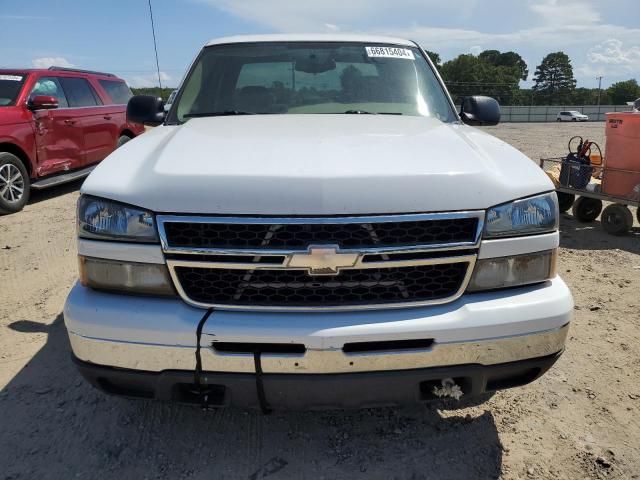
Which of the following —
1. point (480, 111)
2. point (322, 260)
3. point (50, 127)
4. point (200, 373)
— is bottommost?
point (200, 373)

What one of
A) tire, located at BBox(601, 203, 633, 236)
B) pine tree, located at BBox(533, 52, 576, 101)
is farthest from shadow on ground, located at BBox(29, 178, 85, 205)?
pine tree, located at BBox(533, 52, 576, 101)

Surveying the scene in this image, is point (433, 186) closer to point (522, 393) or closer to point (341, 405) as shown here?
point (341, 405)

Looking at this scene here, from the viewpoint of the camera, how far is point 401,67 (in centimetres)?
361

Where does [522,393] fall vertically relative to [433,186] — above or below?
below

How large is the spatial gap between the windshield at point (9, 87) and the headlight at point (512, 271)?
744 cm

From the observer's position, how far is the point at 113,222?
2.08 m

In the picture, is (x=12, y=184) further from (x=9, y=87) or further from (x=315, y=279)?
(x=315, y=279)

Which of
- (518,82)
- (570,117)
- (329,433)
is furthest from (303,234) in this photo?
(518,82)

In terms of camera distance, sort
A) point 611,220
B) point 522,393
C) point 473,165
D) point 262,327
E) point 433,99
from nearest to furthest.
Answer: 1. point 262,327
2. point 473,165
3. point 522,393
4. point 433,99
5. point 611,220

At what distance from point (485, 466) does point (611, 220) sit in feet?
16.3

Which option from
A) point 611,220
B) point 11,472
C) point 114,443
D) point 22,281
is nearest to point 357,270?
point 114,443

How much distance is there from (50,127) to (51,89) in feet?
2.46

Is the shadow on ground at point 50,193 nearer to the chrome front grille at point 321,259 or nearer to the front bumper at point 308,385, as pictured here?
the front bumper at point 308,385

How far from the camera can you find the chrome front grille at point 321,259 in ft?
6.43
